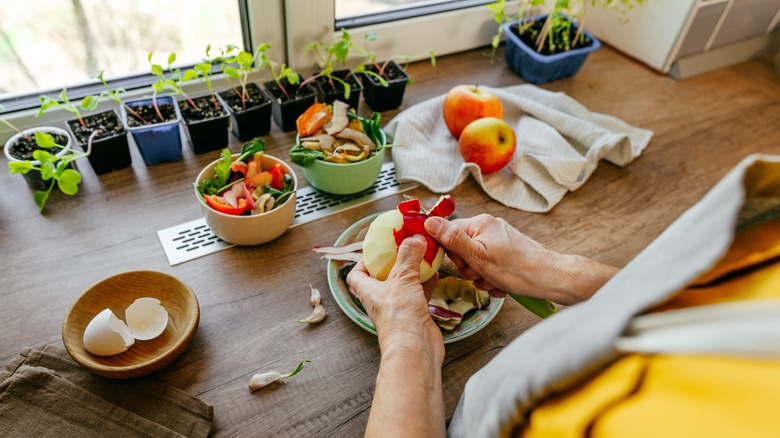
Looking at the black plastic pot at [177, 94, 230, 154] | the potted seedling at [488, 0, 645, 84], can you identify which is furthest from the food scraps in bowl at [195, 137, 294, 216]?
the potted seedling at [488, 0, 645, 84]

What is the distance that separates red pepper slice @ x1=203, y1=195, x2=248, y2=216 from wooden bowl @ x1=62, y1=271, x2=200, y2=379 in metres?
0.12

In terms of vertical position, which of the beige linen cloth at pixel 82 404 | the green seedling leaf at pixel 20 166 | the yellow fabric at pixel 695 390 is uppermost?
the yellow fabric at pixel 695 390

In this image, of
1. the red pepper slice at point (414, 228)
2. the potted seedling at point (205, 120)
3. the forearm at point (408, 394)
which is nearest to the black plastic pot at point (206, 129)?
the potted seedling at point (205, 120)

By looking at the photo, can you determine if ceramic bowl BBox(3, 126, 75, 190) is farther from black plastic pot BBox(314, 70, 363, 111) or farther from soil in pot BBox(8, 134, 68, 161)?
black plastic pot BBox(314, 70, 363, 111)

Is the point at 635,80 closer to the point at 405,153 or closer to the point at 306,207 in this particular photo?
the point at 405,153

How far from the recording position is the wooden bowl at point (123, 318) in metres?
0.57

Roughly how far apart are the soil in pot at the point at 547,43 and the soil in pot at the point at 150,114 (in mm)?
838

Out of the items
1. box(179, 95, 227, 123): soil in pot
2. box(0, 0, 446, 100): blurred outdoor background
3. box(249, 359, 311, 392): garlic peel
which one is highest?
box(0, 0, 446, 100): blurred outdoor background

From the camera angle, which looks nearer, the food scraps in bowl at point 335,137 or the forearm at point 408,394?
the forearm at point 408,394

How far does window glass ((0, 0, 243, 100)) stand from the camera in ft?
2.81

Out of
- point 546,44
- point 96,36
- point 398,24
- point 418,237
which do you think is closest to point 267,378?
point 418,237

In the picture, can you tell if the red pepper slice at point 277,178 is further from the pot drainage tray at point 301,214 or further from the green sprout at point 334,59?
the green sprout at point 334,59

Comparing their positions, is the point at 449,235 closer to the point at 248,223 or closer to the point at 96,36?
the point at 248,223

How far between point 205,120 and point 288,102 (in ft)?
0.52
